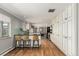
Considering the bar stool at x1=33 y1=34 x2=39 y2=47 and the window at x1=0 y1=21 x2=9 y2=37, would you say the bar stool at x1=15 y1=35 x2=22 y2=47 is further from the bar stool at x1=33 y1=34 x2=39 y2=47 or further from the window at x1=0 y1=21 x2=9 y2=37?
the window at x1=0 y1=21 x2=9 y2=37

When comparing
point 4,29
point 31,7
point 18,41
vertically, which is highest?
point 31,7

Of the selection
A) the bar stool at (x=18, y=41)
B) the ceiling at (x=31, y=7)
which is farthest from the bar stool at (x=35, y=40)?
the ceiling at (x=31, y=7)

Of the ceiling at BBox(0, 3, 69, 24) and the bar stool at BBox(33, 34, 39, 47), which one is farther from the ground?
the ceiling at BBox(0, 3, 69, 24)

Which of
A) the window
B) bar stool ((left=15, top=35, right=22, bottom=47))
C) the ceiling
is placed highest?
the ceiling

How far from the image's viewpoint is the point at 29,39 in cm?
791

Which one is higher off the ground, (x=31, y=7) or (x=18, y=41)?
(x=31, y=7)

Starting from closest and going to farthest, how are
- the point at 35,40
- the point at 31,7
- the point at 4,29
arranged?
the point at 31,7
the point at 4,29
the point at 35,40

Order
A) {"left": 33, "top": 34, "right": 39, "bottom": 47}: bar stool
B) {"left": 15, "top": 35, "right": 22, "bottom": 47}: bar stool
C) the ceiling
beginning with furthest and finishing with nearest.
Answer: {"left": 33, "top": 34, "right": 39, "bottom": 47}: bar stool < {"left": 15, "top": 35, "right": 22, "bottom": 47}: bar stool < the ceiling

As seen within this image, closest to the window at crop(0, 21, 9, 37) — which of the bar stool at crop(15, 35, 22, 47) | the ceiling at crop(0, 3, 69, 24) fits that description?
the ceiling at crop(0, 3, 69, 24)

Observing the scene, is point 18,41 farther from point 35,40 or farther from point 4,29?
point 4,29

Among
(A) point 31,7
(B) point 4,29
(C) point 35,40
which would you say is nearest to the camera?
(A) point 31,7

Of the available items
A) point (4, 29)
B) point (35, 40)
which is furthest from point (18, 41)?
point (4, 29)

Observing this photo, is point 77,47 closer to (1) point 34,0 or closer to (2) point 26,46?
(1) point 34,0

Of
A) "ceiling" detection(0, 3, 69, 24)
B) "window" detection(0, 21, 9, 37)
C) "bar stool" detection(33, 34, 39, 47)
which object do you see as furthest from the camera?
"bar stool" detection(33, 34, 39, 47)
